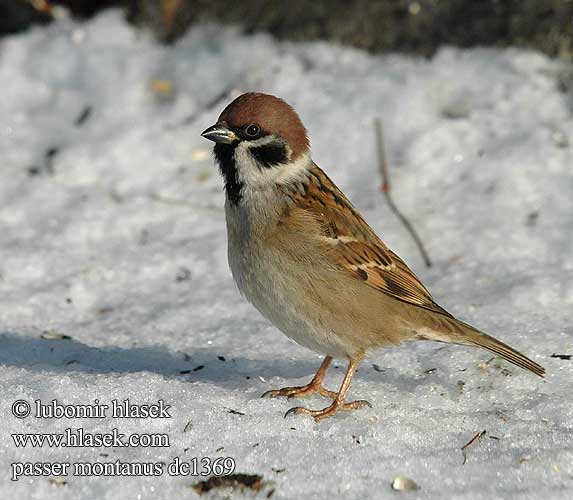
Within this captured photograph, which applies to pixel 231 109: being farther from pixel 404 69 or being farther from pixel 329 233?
pixel 404 69

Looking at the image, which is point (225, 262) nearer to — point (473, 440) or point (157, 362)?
point (157, 362)

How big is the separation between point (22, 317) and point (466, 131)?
3.04 metres

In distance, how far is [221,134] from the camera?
4.27m

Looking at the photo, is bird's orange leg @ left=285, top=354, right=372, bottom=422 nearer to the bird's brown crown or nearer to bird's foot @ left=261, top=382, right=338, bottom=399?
bird's foot @ left=261, top=382, right=338, bottom=399

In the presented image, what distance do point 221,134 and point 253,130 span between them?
0.46 feet

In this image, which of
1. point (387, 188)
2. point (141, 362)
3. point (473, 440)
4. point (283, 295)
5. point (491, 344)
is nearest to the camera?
point (473, 440)

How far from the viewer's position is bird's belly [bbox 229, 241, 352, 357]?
4148mm

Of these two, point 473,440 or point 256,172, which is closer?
point 473,440

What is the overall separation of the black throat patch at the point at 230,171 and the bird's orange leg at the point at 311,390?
845mm

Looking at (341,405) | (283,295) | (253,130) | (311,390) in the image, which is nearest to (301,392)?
(311,390)

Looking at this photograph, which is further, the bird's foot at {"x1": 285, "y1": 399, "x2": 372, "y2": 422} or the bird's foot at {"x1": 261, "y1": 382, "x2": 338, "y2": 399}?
the bird's foot at {"x1": 261, "y1": 382, "x2": 338, "y2": 399}

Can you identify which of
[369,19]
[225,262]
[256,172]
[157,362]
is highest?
[369,19]

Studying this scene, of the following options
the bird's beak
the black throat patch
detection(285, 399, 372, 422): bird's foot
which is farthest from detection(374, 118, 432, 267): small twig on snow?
the bird's beak

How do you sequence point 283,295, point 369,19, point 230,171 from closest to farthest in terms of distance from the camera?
point 283,295, point 230,171, point 369,19
